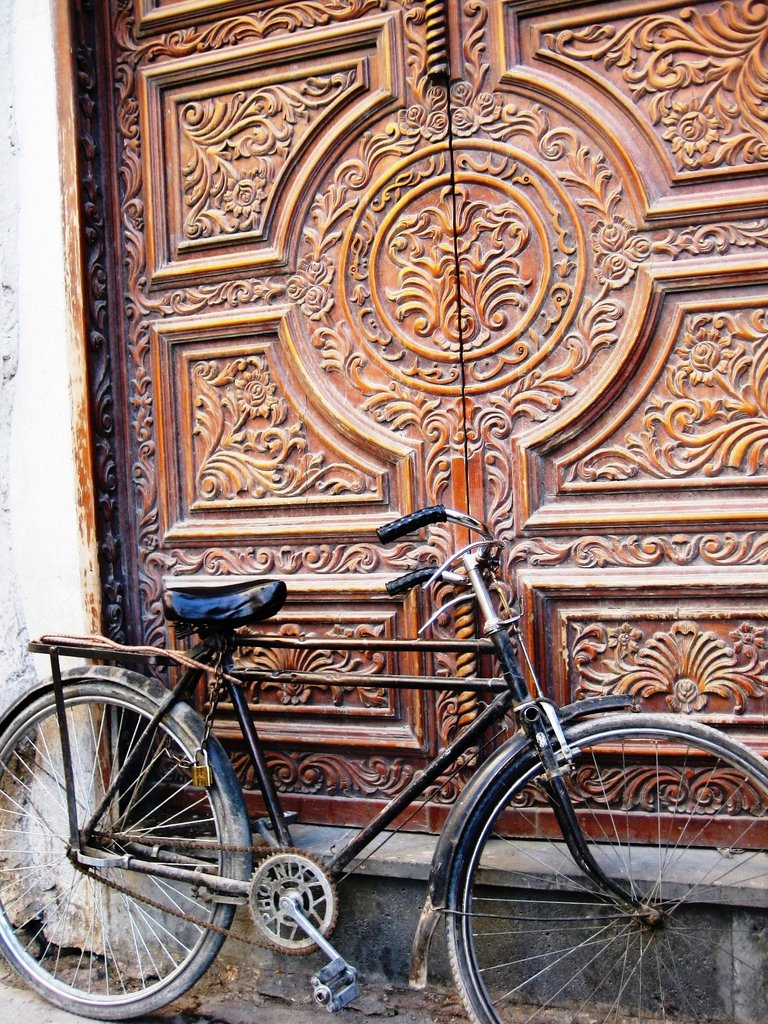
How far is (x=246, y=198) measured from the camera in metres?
2.79

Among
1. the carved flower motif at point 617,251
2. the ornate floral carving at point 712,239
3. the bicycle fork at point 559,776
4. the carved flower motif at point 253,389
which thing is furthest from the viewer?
the carved flower motif at point 253,389

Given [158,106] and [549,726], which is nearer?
[549,726]

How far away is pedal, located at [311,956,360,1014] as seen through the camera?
2205 mm

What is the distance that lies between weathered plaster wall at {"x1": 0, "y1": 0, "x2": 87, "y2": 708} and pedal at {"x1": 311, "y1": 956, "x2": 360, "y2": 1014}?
1269mm

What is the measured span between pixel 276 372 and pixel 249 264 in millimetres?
338

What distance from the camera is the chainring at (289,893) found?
2.30m

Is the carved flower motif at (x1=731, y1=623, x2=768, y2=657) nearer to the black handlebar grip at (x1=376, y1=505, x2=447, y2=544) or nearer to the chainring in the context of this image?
the black handlebar grip at (x1=376, y1=505, x2=447, y2=544)

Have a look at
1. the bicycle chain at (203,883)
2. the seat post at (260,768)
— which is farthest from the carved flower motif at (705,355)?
the bicycle chain at (203,883)

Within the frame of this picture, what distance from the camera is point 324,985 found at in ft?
7.25

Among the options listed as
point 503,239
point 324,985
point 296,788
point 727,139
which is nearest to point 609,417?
point 503,239

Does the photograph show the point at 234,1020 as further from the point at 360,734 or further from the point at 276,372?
the point at 276,372

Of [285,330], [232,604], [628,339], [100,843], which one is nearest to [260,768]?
[232,604]

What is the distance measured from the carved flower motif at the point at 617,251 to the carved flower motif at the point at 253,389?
1028 mm

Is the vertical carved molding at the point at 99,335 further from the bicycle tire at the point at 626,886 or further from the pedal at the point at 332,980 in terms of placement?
the bicycle tire at the point at 626,886
